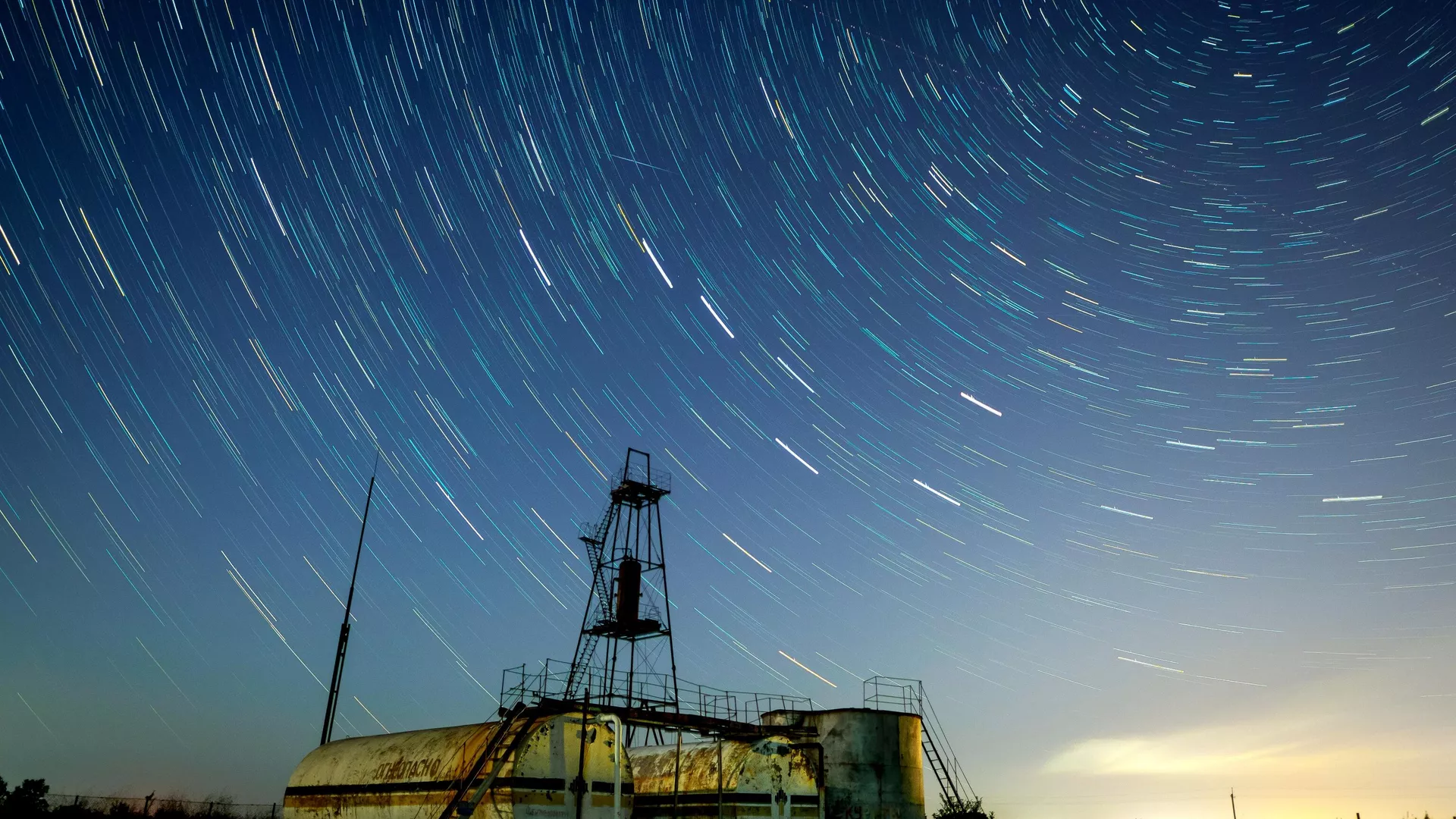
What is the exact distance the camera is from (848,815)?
2978cm

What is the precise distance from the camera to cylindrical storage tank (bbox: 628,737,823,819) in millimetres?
28109

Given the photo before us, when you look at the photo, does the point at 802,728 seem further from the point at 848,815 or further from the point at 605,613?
the point at 605,613

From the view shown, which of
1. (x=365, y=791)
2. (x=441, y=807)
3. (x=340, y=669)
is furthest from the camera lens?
(x=340, y=669)

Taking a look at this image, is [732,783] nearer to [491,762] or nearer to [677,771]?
[677,771]

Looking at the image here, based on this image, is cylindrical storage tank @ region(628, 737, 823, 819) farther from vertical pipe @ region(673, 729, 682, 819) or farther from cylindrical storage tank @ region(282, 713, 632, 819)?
cylindrical storage tank @ region(282, 713, 632, 819)

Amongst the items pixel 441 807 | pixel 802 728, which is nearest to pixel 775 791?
pixel 802 728

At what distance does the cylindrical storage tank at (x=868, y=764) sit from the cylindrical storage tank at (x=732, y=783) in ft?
2.48

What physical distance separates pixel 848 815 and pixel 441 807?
499 inches

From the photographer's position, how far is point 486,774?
78.6ft

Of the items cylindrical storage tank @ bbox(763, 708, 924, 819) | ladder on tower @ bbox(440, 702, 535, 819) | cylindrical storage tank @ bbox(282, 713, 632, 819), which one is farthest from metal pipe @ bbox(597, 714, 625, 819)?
cylindrical storage tank @ bbox(763, 708, 924, 819)

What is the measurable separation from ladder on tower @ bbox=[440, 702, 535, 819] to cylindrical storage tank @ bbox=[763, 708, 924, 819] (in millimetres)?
10217

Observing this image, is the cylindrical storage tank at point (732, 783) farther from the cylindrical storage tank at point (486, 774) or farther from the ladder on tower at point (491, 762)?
the ladder on tower at point (491, 762)

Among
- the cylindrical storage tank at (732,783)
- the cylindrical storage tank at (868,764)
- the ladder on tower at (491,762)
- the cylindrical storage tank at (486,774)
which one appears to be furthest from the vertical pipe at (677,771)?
the ladder on tower at (491,762)

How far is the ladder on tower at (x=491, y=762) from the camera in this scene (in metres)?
22.9
